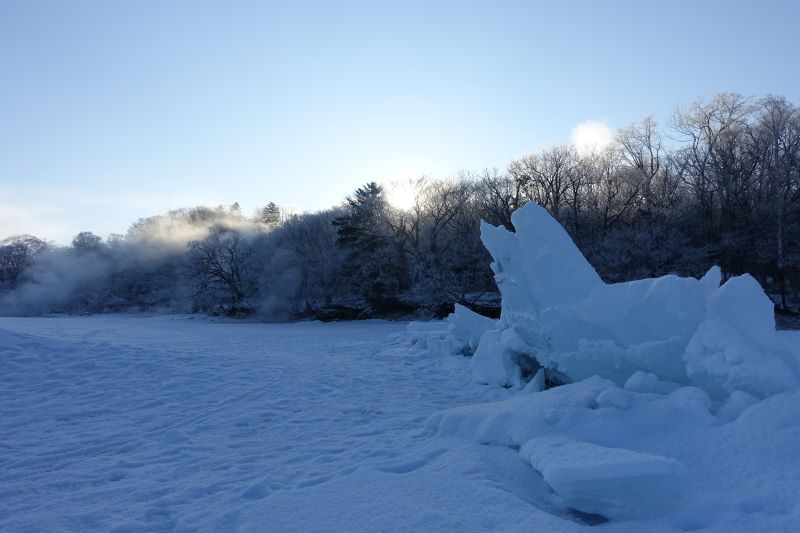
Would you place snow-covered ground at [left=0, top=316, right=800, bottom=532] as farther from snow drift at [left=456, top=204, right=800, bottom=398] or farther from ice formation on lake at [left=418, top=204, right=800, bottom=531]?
snow drift at [left=456, top=204, right=800, bottom=398]

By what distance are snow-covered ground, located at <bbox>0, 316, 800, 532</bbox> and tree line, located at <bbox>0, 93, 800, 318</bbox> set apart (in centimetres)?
2428

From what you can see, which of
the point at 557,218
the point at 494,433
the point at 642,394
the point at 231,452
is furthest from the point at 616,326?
the point at 557,218

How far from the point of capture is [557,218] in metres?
32.5

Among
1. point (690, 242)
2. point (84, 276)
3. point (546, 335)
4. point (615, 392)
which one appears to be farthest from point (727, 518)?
point (84, 276)

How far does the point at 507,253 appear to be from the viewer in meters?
8.23

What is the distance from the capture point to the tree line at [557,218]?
26.2 metres

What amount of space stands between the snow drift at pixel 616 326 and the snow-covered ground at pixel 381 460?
54 centimetres

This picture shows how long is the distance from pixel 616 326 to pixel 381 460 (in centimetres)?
355

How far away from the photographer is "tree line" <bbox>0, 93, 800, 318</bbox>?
26219 millimetres

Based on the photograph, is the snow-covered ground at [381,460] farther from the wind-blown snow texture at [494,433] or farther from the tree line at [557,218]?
the tree line at [557,218]

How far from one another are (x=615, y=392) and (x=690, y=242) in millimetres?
28185

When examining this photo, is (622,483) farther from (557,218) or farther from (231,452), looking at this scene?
(557,218)

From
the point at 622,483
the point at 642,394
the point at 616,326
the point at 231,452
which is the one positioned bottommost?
the point at 231,452

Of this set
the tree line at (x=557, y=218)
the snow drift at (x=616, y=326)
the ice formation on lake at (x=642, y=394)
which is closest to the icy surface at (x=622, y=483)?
the ice formation on lake at (x=642, y=394)
